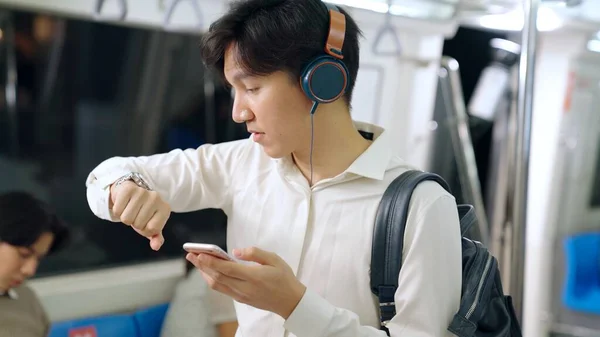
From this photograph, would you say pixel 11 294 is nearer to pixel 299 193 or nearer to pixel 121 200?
pixel 121 200

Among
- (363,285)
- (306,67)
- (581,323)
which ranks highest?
(306,67)

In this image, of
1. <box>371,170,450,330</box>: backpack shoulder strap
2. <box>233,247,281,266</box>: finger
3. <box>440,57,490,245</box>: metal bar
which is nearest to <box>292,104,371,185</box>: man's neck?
<box>371,170,450,330</box>: backpack shoulder strap

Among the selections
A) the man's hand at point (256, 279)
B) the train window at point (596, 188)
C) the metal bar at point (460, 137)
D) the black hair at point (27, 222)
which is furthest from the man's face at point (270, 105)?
the train window at point (596, 188)

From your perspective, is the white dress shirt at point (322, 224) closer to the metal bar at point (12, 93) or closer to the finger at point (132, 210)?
the finger at point (132, 210)

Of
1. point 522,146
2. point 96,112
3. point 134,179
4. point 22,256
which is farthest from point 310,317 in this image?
point 522,146

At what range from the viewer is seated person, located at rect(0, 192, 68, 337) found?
97cm

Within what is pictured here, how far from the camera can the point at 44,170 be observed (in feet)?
4.16

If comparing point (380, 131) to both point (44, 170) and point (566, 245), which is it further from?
point (566, 245)

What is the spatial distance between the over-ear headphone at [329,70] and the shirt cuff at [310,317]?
0.31 meters

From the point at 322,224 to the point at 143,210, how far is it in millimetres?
313

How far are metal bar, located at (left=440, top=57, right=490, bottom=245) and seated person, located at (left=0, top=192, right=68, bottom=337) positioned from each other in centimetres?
124

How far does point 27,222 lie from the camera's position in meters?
1.06

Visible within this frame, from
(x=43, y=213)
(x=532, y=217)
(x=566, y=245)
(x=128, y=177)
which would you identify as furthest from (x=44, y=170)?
(x=566, y=245)

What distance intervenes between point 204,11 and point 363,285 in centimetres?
70
